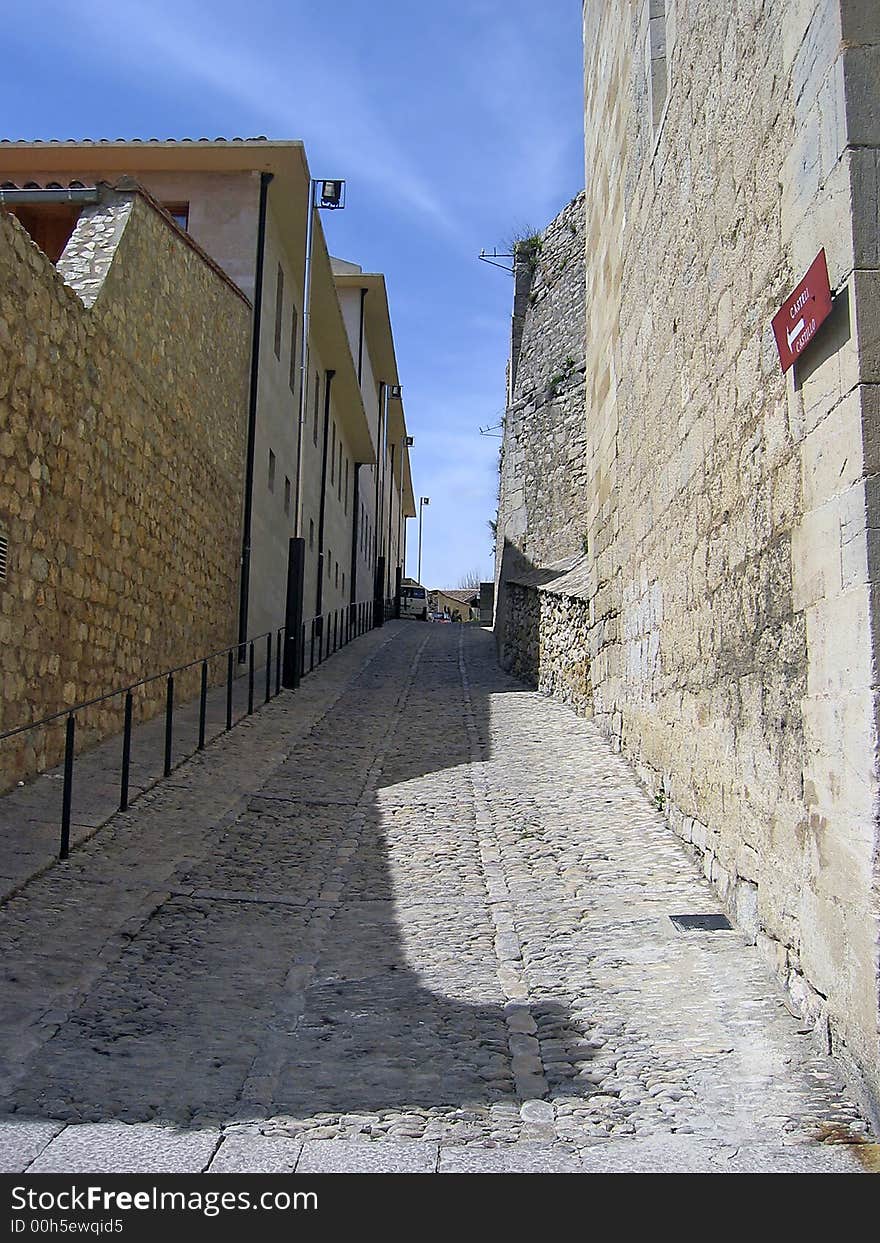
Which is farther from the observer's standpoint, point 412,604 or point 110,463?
point 412,604

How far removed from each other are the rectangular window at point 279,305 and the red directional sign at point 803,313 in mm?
13759

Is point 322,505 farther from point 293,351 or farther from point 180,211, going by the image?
point 180,211

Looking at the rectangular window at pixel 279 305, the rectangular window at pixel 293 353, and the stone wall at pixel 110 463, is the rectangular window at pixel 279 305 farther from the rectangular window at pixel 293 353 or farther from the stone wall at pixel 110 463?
the stone wall at pixel 110 463

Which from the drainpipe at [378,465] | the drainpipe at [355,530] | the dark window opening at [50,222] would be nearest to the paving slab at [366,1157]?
the dark window opening at [50,222]

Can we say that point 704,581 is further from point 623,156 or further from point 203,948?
point 623,156

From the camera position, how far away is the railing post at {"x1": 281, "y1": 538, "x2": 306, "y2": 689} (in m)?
14.7

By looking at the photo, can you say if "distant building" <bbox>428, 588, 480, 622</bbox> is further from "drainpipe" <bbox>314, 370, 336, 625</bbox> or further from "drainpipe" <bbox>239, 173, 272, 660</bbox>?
"drainpipe" <bbox>239, 173, 272, 660</bbox>

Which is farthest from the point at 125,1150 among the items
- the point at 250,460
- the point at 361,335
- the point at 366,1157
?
the point at 361,335

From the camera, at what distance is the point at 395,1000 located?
4.66m

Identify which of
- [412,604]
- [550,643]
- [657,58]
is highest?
[657,58]

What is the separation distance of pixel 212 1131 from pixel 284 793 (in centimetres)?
562

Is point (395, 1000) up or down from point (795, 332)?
down

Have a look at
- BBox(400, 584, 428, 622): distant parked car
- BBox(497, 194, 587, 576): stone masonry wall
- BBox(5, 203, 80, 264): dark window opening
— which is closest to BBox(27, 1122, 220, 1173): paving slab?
BBox(5, 203, 80, 264): dark window opening

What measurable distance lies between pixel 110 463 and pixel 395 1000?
21.2 feet
